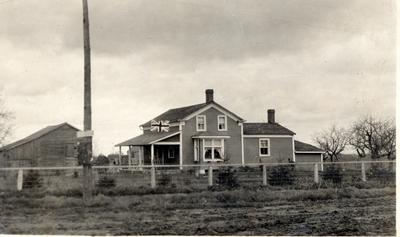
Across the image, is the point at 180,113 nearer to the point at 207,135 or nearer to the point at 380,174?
the point at 207,135

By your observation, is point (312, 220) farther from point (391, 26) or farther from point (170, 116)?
point (170, 116)

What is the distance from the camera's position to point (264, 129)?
3559 cm

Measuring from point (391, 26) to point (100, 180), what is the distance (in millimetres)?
11254

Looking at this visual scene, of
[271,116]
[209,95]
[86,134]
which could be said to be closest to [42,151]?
[209,95]

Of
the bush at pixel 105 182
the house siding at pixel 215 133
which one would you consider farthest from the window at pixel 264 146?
the bush at pixel 105 182

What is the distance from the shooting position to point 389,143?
2636 centimetres

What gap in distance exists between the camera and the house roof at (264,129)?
114 feet

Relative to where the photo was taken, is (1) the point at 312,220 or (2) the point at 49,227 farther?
(1) the point at 312,220

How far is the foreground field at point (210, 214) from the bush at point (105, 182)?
9.30 feet

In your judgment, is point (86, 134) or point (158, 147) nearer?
point (86, 134)

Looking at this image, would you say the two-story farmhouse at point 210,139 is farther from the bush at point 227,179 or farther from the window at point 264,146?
the bush at point 227,179

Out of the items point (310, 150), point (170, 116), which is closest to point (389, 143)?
point (310, 150)

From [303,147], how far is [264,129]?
12.6 ft

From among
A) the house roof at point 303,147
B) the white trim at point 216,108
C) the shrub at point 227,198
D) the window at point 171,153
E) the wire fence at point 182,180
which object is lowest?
the shrub at point 227,198
